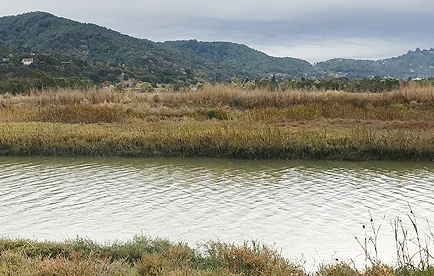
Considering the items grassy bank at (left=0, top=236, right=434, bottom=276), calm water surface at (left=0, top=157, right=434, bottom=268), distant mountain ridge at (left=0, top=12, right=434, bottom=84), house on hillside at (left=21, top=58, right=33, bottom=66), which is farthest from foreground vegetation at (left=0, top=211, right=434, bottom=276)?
house on hillside at (left=21, top=58, right=33, bottom=66)

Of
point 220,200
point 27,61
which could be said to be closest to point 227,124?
point 220,200

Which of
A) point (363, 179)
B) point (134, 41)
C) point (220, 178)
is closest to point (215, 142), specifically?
point (220, 178)

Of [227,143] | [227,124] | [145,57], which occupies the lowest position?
[227,143]

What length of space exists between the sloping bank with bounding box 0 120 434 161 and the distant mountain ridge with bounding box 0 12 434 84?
3586 centimetres

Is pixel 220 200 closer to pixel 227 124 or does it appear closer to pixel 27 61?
pixel 227 124

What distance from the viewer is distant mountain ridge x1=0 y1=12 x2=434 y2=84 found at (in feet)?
187

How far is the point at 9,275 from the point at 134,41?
3146 inches

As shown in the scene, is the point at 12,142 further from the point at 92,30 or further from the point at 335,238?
the point at 92,30

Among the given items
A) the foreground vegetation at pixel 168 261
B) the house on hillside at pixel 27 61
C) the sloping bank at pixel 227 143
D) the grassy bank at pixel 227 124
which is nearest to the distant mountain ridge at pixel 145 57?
the house on hillside at pixel 27 61

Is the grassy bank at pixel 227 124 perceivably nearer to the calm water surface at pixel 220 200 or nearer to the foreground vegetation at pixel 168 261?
the calm water surface at pixel 220 200

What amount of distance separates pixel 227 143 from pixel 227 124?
3239 mm

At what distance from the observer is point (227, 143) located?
13477 millimetres

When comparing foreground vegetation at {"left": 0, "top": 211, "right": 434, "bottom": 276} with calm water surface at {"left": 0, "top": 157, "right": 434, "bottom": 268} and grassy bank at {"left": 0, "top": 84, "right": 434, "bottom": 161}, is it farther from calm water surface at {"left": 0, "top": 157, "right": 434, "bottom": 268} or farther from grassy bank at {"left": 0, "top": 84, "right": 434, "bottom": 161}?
grassy bank at {"left": 0, "top": 84, "right": 434, "bottom": 161}

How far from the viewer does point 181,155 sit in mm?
13703
